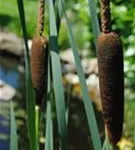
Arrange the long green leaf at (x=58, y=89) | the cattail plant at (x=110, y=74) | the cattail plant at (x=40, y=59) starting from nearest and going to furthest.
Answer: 1. the cattail plant at (x=110, y=74)
2. the long green leaf at (x=58, y=89)
3. the cattail plant at (x=40, y=59)

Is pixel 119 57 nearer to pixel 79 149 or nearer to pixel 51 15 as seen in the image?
pixel 51 15

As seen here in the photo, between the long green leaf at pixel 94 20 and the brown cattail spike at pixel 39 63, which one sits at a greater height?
the long green leaf at pixel 94 20

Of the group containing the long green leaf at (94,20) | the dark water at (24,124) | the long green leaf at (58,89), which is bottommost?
the dark water at (24,124)

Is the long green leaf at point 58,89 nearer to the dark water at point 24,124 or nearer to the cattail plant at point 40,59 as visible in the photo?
the cattail plant at point 40,59

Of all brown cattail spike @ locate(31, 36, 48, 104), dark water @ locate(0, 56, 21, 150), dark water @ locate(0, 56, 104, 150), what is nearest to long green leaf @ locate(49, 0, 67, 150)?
brown cattail spike @ locate(31, 36, 48, 104)

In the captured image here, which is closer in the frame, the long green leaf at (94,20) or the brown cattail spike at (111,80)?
A: the brown cattail spike at (111,80)

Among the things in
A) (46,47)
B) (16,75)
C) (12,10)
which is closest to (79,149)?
(16,75)

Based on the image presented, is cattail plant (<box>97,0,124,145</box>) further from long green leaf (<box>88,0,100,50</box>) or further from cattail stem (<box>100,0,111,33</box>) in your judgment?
long green leaf (<box>88,0,100,50</box>)

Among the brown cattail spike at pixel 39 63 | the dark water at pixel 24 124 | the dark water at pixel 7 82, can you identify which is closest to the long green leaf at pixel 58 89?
the brown cattail spike at pixel 39 63
